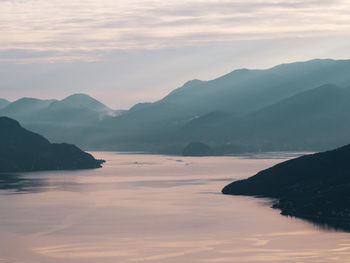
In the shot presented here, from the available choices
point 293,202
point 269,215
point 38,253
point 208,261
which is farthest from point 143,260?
point 293,202

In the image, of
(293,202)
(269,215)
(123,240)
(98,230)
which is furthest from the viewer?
(293,202)

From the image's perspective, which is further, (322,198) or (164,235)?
(322,198)

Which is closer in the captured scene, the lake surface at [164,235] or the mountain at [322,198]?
the lake surface at [164,235]

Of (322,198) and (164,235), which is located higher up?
(322,198)

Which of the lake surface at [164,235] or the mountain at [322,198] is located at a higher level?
the mountain at [322,198]

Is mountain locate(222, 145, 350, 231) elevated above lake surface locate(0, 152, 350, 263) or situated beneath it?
elevated above

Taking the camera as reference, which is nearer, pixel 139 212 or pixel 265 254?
pixel 265 254

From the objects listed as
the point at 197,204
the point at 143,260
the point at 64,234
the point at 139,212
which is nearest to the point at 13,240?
the point at 64,234

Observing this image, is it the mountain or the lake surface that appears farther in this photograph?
the mountain

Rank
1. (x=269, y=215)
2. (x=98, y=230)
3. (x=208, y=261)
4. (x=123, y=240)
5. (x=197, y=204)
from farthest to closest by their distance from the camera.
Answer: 1. (x=197, y=204)
2. (x=269, y=215)
3. (x=98, y=230)
4. (x=123, y=240)
5. (x=208, y=261)

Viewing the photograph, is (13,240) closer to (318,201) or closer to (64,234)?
(64,234)
